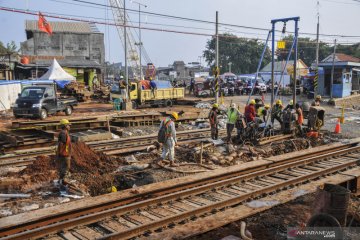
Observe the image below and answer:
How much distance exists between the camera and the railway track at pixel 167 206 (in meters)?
7.02

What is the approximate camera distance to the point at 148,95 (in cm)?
3008

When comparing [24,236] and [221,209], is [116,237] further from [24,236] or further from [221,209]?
[221,209]

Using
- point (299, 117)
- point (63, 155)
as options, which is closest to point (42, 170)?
point (63, 155)

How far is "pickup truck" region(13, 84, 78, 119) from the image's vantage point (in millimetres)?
21422

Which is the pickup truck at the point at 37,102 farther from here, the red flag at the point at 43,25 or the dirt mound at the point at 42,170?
the dirt mound at the point at 42,170

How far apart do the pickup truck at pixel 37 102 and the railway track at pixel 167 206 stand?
14.6m

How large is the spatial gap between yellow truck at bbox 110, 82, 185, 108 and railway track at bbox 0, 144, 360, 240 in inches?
743

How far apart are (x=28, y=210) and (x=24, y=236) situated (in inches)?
67.5

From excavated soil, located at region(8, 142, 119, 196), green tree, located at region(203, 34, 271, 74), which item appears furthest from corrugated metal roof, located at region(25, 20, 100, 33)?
excavated soil, located at region(8, 142, 119, 196)

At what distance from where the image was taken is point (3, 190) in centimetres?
971

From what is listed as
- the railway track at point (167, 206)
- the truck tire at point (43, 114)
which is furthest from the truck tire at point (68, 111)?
the railway track at point (167, 206)

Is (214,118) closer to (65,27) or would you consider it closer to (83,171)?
(83,171)

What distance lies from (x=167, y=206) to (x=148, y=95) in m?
22.0

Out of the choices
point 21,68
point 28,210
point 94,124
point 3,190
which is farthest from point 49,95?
point 21,68
